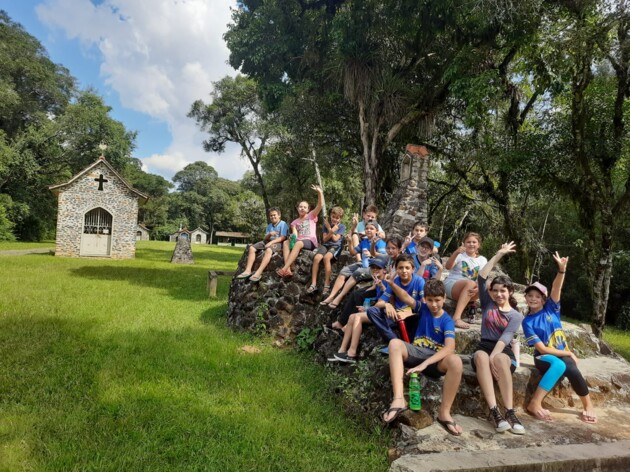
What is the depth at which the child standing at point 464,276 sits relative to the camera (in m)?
5.20

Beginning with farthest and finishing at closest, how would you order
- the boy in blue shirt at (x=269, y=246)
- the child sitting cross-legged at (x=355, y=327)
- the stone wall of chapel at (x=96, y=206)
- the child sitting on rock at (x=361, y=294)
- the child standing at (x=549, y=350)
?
the stone wall of chapel at (x=96, y=206) < the boy in blue shirt at (x=269, y=246) < the child sitting on rock at (x=361, y=294) < the child sitting cross-legged at (x=355, y=327) < the child standing at (x=549, y=350)

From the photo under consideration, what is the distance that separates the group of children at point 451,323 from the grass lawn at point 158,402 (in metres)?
0.74

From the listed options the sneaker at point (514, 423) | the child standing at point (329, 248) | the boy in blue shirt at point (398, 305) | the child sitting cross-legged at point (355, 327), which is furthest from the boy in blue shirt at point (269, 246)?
the sneaker at point (514, 423)

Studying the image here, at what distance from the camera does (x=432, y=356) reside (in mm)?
3904

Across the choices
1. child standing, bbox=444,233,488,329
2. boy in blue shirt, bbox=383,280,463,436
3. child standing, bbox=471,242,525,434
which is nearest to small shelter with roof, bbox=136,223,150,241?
child standing, bbox=444,233,488,329

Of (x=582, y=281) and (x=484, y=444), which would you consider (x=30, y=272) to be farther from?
(x=582, y=281)

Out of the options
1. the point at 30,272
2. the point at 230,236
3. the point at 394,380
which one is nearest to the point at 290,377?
the point at 394,380

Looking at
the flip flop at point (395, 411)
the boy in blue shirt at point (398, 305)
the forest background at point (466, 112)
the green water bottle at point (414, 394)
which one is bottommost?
the flip flop at point (395, 411)

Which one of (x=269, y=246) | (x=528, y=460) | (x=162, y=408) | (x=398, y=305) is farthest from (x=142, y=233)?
(x=528, y=460)

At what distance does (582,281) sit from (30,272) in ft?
65.8

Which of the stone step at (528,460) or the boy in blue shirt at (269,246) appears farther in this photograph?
the boy in blue shirt at (269,246)

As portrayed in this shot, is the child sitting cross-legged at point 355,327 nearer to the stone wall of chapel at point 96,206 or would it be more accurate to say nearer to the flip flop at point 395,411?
the flip flop at point 395,411

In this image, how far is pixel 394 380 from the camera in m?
3.78

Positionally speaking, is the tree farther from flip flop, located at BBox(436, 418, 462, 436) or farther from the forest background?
flip flop, located at BBox(436, 418, 462, 436)
